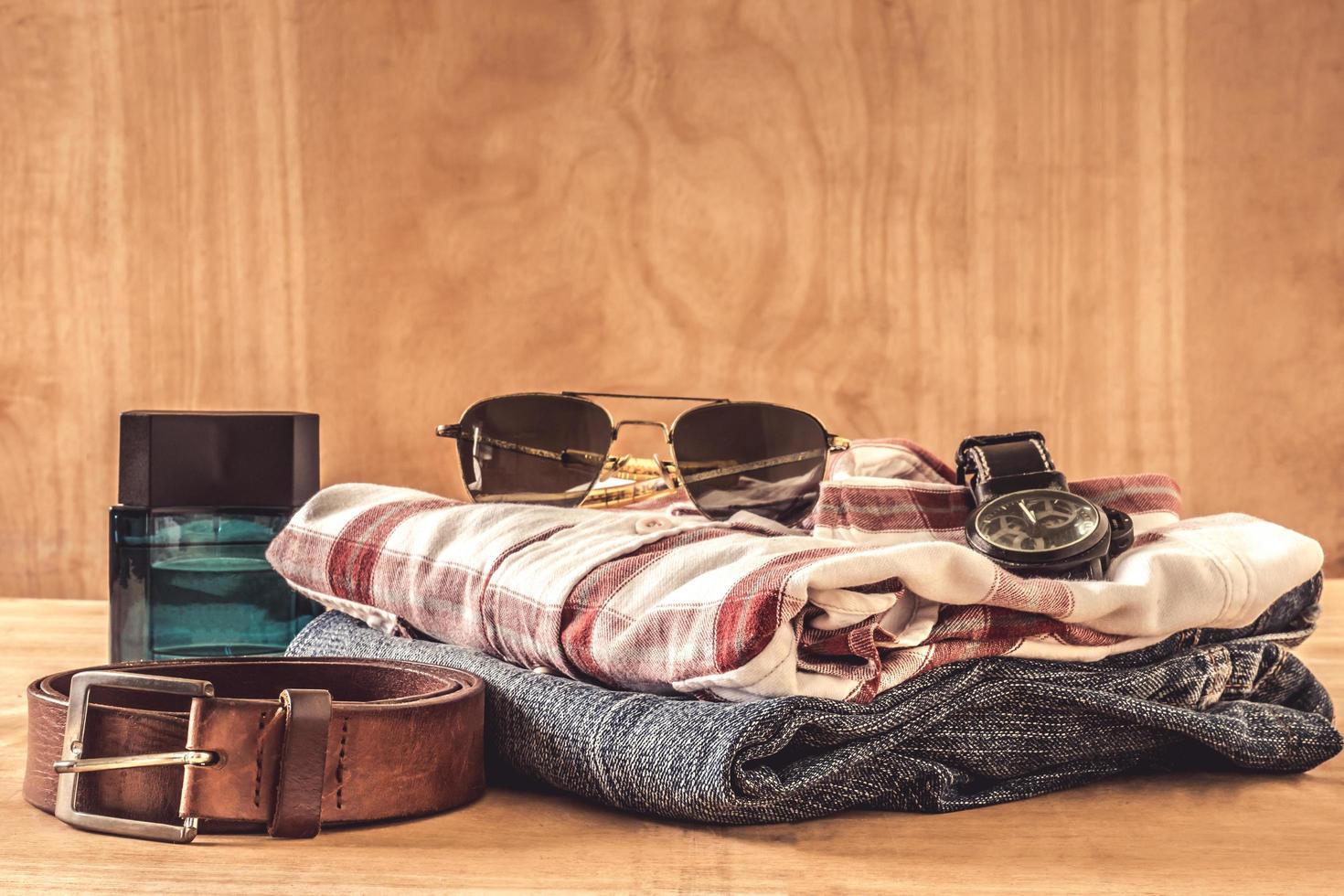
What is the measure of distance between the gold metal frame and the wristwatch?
0.09 meters

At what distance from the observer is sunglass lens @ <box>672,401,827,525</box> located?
63 cm

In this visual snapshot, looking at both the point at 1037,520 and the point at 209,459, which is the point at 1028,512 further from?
the point at 209,459

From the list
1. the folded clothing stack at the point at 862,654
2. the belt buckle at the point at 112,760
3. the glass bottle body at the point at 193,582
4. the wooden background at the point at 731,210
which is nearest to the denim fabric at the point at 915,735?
the folded clothing stack at the point at 862,654

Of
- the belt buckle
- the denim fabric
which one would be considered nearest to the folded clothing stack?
the denim fabric

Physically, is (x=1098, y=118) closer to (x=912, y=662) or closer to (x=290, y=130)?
(x=290, y=130)

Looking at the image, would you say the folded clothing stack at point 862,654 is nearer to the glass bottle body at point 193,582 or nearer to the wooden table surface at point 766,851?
the wooden table surface at point 766,851

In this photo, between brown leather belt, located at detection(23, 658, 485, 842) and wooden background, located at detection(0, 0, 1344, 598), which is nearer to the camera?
brown leather belt, located at detection(23, 658, 485, 842)

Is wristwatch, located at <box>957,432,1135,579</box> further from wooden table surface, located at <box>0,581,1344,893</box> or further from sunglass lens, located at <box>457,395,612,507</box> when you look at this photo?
sunglass lens, located at <box>457,395,612,507</box>

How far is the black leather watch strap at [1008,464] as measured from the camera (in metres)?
0.53

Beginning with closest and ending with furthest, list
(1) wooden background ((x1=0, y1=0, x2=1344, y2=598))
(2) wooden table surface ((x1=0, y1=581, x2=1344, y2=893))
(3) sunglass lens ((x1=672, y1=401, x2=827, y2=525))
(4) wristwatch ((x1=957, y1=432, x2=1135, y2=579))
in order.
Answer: (2) wooden table surface ((x1=0, y1=581, x2=1344, y2=893))
(4) wristwatch ((x1=957, y1=432, x2=1135, y2=579))
(3) sunglass lens ((x1=672, y1=401, x2=827, y2=525))
(1) wooden background ((x1=0, y1=0, x2=1344, y2=598))

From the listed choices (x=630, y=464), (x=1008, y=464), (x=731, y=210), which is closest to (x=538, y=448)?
(x=630, y=464)

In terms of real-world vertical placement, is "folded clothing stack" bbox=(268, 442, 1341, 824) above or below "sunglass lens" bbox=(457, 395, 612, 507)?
below

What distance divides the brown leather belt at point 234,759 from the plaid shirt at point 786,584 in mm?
69

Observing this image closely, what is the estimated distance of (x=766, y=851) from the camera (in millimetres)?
378
